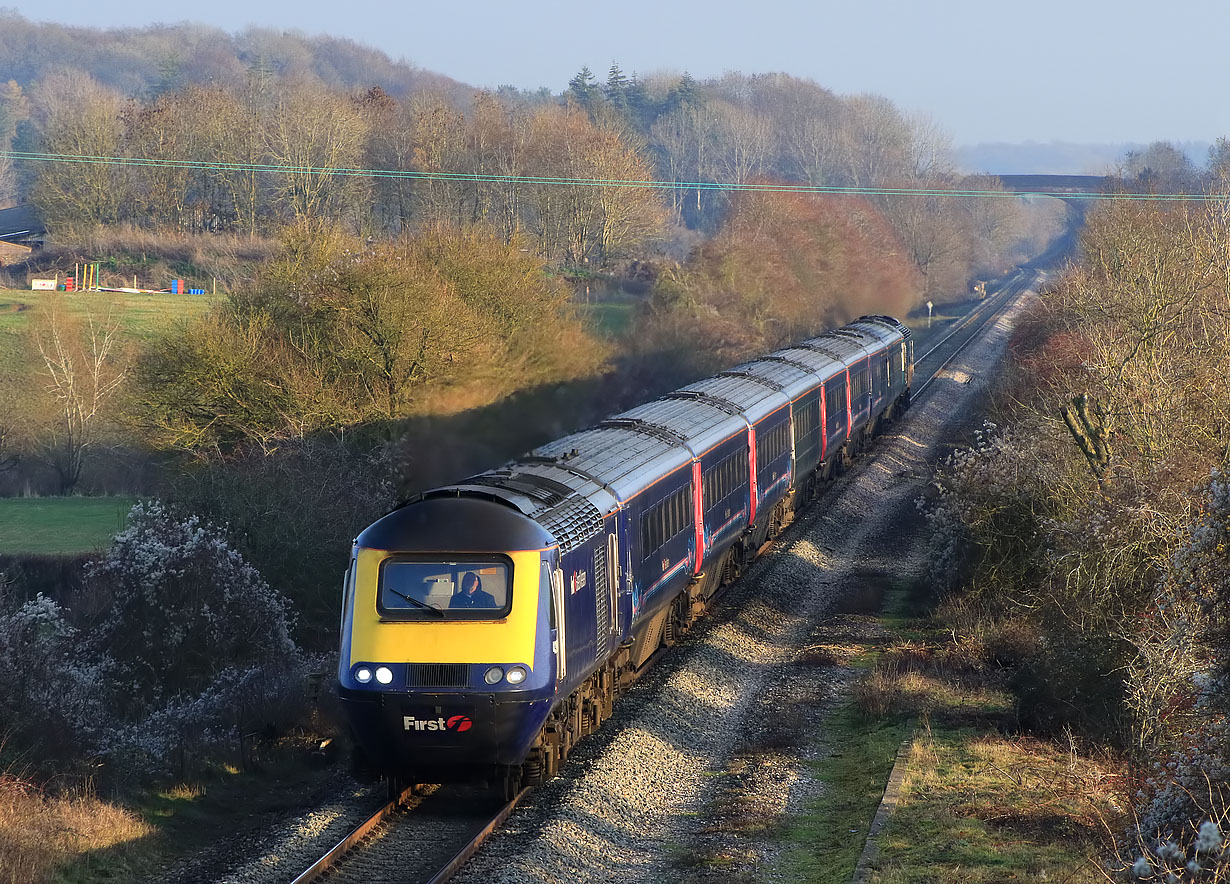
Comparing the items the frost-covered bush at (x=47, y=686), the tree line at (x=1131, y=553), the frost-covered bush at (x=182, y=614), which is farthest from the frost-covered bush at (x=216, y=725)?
the tree line at (x=1131, y=553)

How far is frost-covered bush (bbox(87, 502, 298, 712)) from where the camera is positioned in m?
20.5

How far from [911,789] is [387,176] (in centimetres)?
5971

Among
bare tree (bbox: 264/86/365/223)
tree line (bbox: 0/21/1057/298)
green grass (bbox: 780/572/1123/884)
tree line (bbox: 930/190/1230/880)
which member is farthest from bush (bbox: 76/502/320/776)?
bare tree (bbox: 264/86/365/223)

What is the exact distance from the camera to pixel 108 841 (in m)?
11.5

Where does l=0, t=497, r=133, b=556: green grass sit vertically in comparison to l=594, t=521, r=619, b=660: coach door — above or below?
below

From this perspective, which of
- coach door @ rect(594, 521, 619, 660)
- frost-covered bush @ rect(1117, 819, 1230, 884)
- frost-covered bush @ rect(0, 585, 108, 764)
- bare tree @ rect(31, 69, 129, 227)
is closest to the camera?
frost-covered bush @ rect(1117, 819, 1230, 884)

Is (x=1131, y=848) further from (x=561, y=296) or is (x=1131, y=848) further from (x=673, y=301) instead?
(x=673, y=301)

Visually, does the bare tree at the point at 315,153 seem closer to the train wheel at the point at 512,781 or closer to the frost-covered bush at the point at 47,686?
the frost-covered bush at the point at 47,686

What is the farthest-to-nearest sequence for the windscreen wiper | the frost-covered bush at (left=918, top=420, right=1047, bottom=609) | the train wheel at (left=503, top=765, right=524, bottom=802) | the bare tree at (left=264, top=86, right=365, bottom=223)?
the bare tree at (left=264, top=86, right=365, bottom=223) < the frost-covered bush at (left=918, top=420, right=1047, bottom=609) < the train wheel at (left=503, top=765, right=524, bottom=802) < the windscreen wiper

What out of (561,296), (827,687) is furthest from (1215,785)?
(561,296)

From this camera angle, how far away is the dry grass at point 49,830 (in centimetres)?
1040

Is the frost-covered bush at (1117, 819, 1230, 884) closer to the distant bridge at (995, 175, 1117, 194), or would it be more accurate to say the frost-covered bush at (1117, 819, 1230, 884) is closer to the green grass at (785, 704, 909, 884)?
the green grass at (785, 704, 909, 884)

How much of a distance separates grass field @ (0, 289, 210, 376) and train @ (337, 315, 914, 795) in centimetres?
2679

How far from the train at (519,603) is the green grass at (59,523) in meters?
13.7
